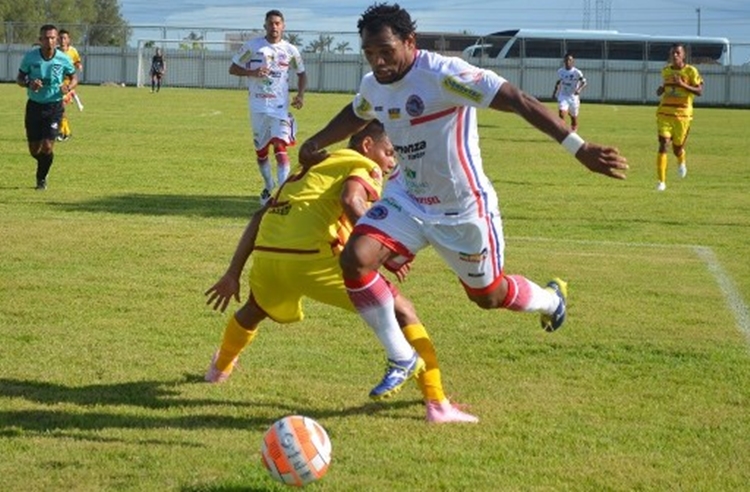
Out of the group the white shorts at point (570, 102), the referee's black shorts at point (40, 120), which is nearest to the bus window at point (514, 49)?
the white shorts at point (570, 102)

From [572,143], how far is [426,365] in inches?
55.0

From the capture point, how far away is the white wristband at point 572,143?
634 cm

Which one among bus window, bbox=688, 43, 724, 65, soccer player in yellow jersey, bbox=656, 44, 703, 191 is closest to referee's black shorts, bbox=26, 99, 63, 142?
soccer player in yellow jersey, bbox=656, 44, 703, 191

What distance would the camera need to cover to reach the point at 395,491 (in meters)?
5.71

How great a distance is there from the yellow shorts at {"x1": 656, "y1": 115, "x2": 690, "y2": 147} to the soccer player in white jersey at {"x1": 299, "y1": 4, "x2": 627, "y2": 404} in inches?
590

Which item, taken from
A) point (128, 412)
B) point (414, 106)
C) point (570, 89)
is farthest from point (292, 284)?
point (570, 89)

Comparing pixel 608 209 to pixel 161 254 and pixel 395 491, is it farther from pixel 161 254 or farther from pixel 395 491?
pixel 395 491

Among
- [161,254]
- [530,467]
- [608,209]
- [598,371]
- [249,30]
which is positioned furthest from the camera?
[249,30]

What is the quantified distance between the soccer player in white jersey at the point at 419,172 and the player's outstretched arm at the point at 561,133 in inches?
0.5

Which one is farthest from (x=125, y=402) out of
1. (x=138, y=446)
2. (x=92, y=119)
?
(x=92, y=119)

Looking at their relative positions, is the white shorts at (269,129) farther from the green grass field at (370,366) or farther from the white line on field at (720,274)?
the white line on field at (720,274)

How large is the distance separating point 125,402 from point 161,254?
5265mm

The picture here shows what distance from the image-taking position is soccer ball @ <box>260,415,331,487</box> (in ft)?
18.4

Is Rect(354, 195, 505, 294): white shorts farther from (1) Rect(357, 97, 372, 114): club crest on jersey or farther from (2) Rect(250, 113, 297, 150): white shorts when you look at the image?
(2) Rect(250, 113, 297, 150): white shorts
